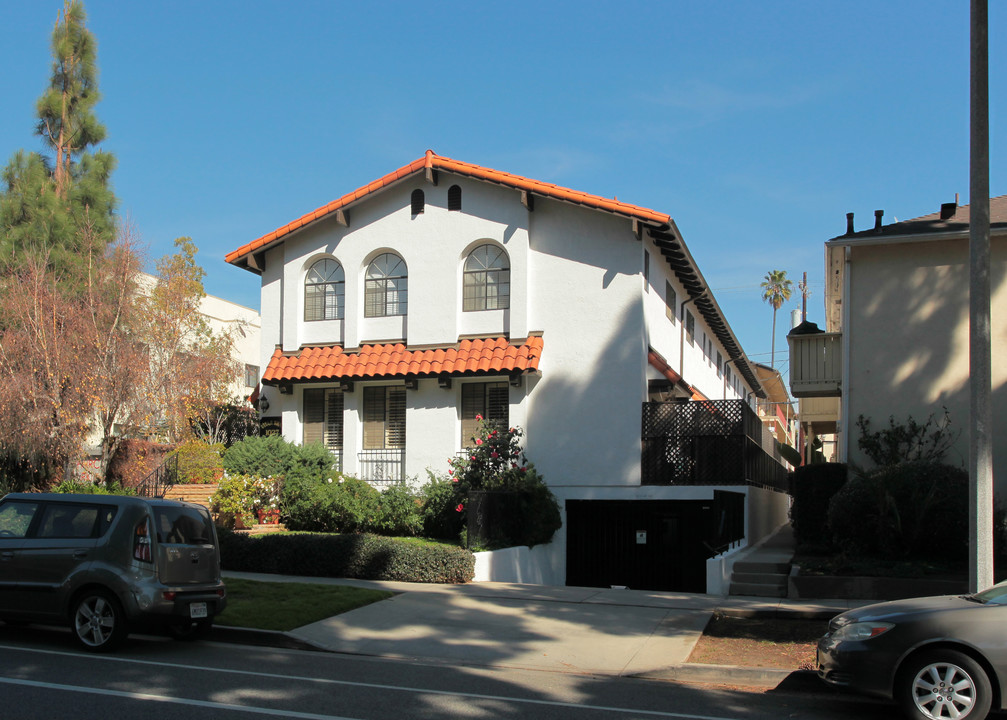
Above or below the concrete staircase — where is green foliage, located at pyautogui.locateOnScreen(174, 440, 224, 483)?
above

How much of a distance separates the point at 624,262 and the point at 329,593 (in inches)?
403

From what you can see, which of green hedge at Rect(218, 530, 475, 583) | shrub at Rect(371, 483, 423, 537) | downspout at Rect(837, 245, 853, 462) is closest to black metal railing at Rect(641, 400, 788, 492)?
downspout at Rect(837, 245, 853, 462)

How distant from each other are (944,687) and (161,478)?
19172 mm

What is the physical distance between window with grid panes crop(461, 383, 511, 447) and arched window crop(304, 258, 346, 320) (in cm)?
410

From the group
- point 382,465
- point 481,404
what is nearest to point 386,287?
point 481,404

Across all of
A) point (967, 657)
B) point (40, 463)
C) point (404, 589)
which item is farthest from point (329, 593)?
point (40, 463)

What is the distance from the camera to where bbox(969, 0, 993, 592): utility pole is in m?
8.74

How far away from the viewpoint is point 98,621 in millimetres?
9742

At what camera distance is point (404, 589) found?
578 inches

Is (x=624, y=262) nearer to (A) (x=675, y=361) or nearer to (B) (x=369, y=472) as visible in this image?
(A) (x=675, y=361)

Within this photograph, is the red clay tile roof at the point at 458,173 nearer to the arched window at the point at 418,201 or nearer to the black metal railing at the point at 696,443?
the arched window at the point at 418,201

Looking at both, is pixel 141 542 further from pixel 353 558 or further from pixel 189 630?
pixel 353 558

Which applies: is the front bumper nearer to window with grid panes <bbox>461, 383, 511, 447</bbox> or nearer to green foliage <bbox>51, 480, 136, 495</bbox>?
window with grid panes <bbox>461, 383, 511, 447</bbox>

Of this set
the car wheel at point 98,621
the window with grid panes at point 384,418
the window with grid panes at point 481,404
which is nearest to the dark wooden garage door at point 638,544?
the window with grid panes at point 481,404
